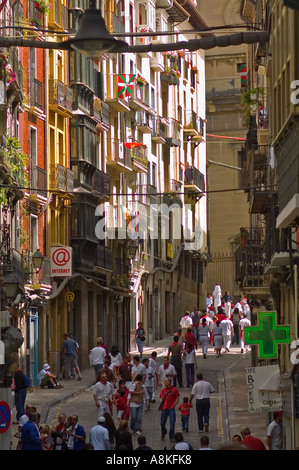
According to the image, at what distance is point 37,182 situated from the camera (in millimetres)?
52750

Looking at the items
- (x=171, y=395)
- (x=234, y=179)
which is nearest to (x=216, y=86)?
(x=234, y=179)

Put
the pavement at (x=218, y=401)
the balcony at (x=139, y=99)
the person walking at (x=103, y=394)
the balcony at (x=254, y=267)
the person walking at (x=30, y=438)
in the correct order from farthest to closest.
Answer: the balcony at (x=139, y=99), the balcony at (x=254, y=267), the pavement at (x=218, y=401), the person walking at (x=103, y=394), the person walking at (x=30, y=438)

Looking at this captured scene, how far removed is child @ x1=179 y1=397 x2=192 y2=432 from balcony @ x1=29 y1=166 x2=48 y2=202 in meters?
16.8

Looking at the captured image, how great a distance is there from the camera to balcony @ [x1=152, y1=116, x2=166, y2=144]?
74938 mm

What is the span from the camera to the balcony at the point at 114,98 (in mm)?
65188

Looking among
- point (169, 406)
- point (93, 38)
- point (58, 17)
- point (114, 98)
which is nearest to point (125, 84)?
point (114, 98)

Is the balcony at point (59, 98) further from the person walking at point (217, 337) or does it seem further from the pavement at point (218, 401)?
the person walking at point (217, 337)

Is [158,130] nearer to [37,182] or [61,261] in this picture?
[61,261]

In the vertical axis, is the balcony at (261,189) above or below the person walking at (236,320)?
above

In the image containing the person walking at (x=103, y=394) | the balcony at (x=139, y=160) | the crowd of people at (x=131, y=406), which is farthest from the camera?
the balcony at (x=139, y=160)

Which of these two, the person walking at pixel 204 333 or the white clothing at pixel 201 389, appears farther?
the person walking at pixel 204 333

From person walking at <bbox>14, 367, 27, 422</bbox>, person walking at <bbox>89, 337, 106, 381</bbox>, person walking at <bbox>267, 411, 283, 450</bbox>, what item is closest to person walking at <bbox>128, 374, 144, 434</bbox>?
person walking at <bbox>14, 367, 27, 422</bbox>

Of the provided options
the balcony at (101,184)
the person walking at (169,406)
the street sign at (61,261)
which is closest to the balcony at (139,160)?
the balcony at (101,184)

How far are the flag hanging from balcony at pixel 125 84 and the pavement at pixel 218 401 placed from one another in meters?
13.3
